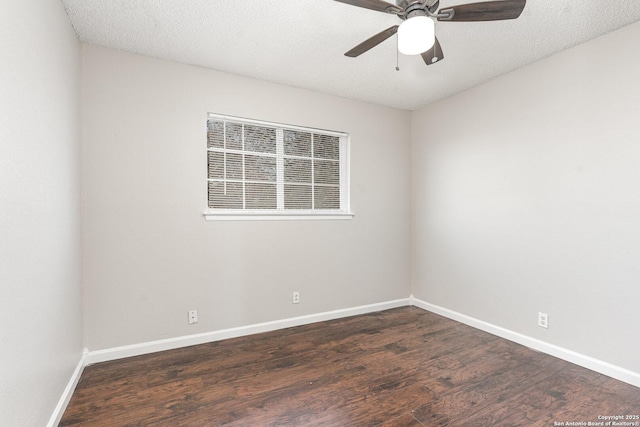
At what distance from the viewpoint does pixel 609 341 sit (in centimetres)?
226

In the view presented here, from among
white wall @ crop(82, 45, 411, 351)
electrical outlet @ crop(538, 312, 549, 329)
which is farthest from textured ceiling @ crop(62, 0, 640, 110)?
electrical outlet @ crop(538, 312, 549, 329)

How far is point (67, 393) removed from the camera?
6.32 feet

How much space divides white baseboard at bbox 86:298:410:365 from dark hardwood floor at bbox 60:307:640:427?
8 centimetres

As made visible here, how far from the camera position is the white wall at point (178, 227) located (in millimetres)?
2469

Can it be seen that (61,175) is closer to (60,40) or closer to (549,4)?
(60,40)

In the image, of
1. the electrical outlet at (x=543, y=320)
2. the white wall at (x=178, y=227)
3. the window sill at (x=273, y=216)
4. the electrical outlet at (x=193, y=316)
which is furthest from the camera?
the window sill at (x=273, y=216)

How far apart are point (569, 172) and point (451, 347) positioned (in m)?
1.81

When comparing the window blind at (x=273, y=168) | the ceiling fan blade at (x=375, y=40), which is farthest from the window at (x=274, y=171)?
the ceiling fan blade at (x=375, y=40)

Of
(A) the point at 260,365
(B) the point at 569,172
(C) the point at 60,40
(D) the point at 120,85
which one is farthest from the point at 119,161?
(B) the point at 569,172

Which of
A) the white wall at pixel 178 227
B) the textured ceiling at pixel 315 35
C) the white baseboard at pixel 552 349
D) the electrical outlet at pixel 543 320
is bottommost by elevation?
the white baseboard at pixel 552 349

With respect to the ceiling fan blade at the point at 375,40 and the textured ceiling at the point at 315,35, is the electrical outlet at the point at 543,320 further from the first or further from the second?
the ceiling fan blade at the point at 375,40

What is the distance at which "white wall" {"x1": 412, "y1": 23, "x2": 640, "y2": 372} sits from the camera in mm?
2197

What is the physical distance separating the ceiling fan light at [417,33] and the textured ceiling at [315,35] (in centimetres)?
63

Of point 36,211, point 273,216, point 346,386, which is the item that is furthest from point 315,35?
point 346,386
